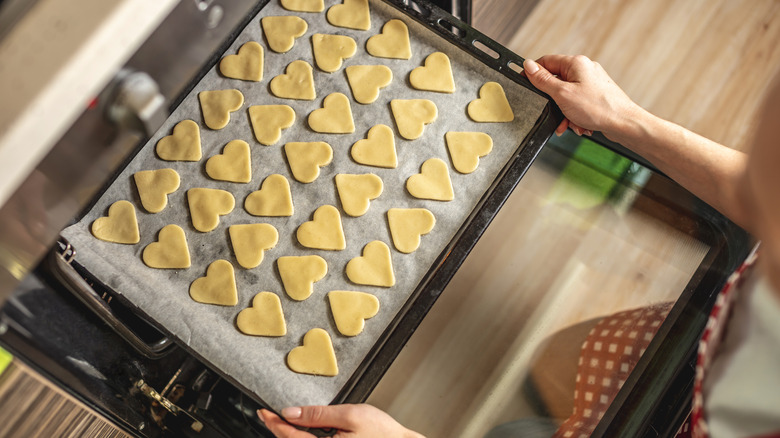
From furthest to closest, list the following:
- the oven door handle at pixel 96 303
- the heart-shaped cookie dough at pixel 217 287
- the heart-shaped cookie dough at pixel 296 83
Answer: the heart-shaped cookie dough at pixel 296 83 → the heart-shaped cookie dough at pixel 217 287 → the oven door handle at pixel 96 303

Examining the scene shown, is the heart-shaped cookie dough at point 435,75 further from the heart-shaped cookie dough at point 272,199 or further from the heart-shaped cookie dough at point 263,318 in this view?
the heart-shaped cookie dough at point 263,318

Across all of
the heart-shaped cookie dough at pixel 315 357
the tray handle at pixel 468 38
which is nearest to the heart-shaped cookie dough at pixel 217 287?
the heart-shaped cookie dough at pixel 315 357

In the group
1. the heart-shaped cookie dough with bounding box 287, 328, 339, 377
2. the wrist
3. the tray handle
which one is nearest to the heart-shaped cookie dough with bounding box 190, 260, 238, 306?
the heart-shaped cookie dough with bounding box 287, 328, 339, 377

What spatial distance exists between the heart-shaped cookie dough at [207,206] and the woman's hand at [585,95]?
0.45m

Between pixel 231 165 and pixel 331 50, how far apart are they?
0.22m

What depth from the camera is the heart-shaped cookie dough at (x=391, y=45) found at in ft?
2.85

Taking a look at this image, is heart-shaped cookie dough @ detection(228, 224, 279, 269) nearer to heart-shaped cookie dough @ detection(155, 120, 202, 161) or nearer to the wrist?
heart-shaped cookie dough @ detection(155, 120, 202, 161)

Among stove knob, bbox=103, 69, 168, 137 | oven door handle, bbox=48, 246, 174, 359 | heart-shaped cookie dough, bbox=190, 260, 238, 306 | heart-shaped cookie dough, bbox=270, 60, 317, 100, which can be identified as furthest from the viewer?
heart-shaped cookie dough, bbox=270, 60, 317, 100

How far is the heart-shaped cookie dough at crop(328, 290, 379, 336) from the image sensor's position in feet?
2.43

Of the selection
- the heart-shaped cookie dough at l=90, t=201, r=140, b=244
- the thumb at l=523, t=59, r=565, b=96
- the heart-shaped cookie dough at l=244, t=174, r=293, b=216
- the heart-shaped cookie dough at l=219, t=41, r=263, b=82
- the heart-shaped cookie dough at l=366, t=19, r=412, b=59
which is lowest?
the heart-shaped cookie dough at l=90, t=201, r=140, b=244

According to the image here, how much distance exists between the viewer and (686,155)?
2.67 ft

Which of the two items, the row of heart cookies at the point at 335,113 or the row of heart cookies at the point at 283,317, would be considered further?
the row of heart cookies at the point at 335,113

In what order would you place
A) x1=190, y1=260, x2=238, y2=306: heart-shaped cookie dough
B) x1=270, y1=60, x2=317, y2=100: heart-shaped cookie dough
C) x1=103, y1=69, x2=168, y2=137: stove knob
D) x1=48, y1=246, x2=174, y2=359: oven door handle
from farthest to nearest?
x1=270, y1=60, x2=317, y2=100: heart-shaped cookie dough, x1=190, y1=260, x2=238, y2=306: heart-shaped cookie dough, x1=48, y1=246, x2=174, y2=359: oven door handle, x1=103, y1=69, x2=168, y2=137: stove knob

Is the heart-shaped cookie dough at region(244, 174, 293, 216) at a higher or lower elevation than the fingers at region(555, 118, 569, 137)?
lower
